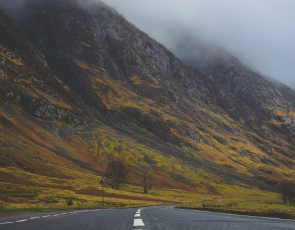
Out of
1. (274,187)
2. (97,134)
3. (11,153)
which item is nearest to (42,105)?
(97,134)

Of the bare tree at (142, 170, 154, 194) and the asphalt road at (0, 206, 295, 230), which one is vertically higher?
the asphalt road at (0, 206, 295, 230)

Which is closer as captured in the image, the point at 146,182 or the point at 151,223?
the point at 151,223

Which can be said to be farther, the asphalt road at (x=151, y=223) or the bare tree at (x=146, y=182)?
the bare tree at (x=146, y=182)

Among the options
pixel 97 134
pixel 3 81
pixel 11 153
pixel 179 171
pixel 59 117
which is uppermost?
pixel 3 81

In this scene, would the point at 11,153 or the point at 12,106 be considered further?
the point at 12,106

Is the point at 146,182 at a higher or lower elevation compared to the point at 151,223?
lower

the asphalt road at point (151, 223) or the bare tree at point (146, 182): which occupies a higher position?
the asphalt road at point (151, 223)

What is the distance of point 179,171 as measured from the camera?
171m

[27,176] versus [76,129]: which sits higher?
[76,129]

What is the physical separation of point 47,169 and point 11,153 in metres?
15.3

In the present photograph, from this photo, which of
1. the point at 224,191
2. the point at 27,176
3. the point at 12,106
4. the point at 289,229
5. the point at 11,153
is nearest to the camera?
the point at 289,229

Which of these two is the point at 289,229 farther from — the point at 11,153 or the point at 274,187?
the point at 274,187

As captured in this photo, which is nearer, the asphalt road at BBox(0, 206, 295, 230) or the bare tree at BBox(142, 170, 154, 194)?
the asphalt road at BBox(0, 206, 295, 230)

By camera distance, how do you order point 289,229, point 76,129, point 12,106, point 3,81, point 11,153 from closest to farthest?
point 289,229
point 11,153
point 12,106
point 3,81
point 76,129
